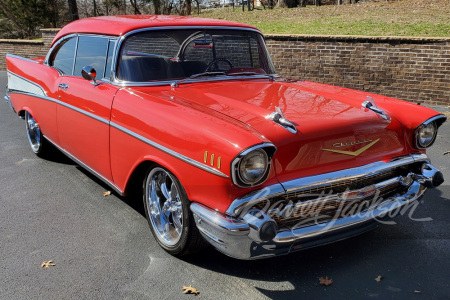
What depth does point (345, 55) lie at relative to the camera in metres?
9.04

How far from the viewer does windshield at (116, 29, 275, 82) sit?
3.66 meters

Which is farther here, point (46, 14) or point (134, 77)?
point (46, 14)

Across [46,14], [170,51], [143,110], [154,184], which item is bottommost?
[154,184]

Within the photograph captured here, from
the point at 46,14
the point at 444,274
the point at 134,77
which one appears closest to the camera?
the point at 444,274

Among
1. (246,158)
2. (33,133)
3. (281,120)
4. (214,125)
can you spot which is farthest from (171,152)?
(33,133)

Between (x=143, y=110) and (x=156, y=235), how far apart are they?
0.95 meters

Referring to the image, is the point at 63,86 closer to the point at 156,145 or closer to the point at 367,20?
the point at 156,145

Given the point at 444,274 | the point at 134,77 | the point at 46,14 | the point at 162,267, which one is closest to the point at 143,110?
the point at 134,77

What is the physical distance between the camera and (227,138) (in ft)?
8.33

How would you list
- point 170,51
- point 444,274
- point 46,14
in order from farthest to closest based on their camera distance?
point 46,14
point 170,51
point 444,274

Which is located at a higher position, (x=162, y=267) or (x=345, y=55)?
(x=345, y=55)

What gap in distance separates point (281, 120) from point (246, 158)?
0.41 meters

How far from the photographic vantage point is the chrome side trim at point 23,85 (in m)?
4.82

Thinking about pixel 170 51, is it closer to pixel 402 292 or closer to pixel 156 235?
pixel 156 235
